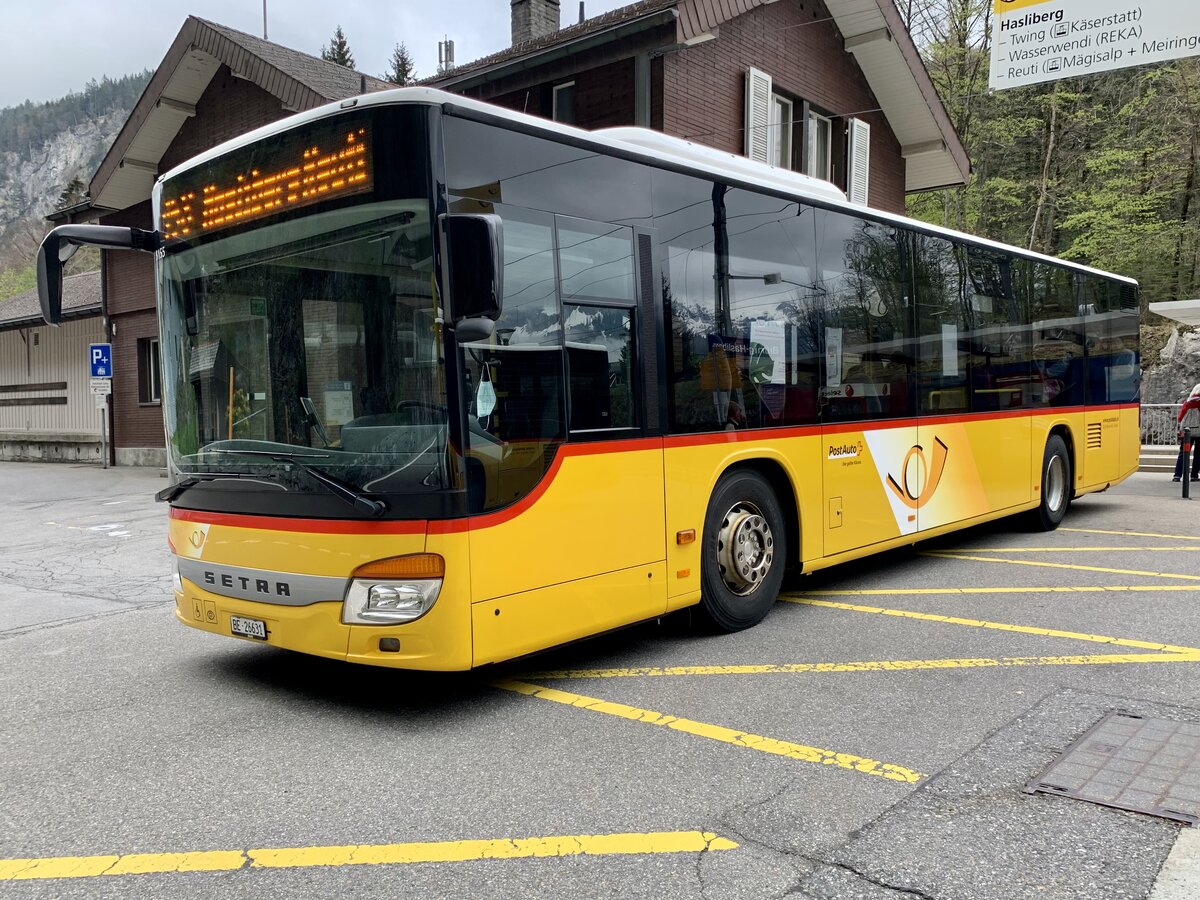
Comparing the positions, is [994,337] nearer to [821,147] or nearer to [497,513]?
[497,513]

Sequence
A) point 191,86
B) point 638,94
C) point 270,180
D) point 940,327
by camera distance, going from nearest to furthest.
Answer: point 270,180 → point 940,327 → point 638,94 → point 191,86

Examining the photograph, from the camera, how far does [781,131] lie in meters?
17.0

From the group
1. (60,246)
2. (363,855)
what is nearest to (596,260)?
(60,246)

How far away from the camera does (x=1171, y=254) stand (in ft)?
105

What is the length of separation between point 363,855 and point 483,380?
6.78 ft

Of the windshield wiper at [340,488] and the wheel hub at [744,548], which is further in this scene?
the wheel hub at [744,548]

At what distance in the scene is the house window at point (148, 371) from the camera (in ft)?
70.9

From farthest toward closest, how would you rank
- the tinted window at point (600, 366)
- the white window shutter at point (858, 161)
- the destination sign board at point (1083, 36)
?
the white window shutter at point (858, 161)
the destination sign board at point (1083, 36)
the tinted window at point (600, 366)

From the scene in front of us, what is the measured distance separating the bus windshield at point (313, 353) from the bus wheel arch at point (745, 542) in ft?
7.34

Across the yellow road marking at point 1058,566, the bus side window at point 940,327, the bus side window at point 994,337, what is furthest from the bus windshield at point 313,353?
the yellow road marking at point 1058,566

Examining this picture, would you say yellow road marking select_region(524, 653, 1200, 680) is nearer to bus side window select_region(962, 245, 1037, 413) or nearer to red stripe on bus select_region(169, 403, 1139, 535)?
red stripe on bus select_region(169, 403, 1139, 535)

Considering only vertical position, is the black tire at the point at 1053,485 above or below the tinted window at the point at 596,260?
below

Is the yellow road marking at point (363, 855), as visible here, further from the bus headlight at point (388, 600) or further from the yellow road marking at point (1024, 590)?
the yellow road marking at point (1024, 590)

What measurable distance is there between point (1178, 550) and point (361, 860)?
8.75 m
